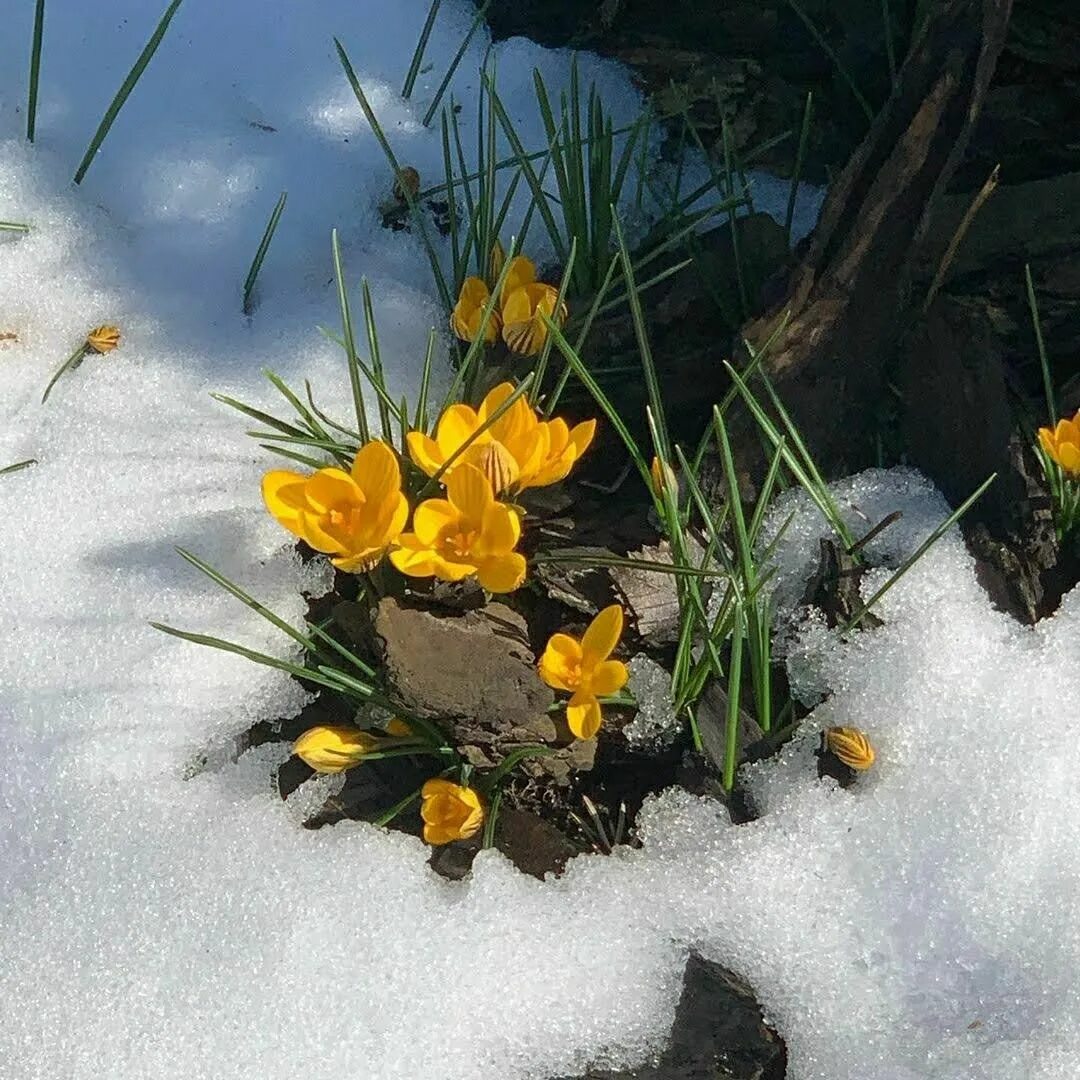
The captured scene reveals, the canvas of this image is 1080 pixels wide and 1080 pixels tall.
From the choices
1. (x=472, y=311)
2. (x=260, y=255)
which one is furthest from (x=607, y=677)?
(x=260, y=255)

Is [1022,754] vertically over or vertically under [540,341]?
under

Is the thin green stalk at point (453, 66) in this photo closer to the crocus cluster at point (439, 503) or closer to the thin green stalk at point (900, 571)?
the crocus cluster at point (439, 503)

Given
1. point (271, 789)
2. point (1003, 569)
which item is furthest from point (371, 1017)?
point (1003, 569)

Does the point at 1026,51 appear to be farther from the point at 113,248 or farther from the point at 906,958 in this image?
the point at 113,248

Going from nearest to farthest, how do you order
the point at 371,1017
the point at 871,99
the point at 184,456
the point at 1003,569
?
the point at 371,1017 → the point at 1003,569 → the point at 184,456 → the point at 871,99

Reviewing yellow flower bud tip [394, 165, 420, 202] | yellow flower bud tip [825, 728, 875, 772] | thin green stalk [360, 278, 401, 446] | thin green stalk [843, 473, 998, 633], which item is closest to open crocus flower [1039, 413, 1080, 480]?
thin green stalk [843, 473, 998, 633]

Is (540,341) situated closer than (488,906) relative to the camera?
No

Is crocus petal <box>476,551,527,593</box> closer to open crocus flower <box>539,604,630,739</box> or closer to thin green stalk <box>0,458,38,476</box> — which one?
open crocus flower <box>539,604,630,739</box>
